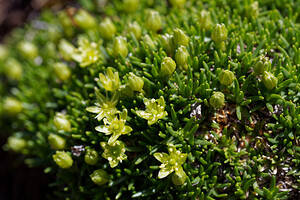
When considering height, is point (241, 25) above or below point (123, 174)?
above

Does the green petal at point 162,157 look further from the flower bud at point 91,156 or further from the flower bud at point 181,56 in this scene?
the flower bud at point 181,56

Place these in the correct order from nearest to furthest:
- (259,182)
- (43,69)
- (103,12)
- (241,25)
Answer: (259,182) < (241,25) < (43,69) < (103,12)

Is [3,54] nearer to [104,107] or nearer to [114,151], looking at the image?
[104,107]

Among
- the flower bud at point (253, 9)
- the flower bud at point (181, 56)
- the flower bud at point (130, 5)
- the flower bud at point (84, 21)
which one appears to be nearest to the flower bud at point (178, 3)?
the flower bud at point (130, 5)

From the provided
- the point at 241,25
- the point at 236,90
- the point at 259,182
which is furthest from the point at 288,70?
the point at 259,182

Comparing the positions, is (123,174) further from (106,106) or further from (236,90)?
(236,90)

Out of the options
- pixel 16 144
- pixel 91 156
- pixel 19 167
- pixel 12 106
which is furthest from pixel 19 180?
pixel 91 156

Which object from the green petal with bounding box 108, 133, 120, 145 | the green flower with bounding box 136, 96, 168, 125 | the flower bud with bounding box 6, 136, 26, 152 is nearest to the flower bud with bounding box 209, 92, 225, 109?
the green flower with bounding box 136, 96, 168, 125

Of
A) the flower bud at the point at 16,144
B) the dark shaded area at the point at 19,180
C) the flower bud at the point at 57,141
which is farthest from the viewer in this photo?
the dark shaded area at the point at 19,180
